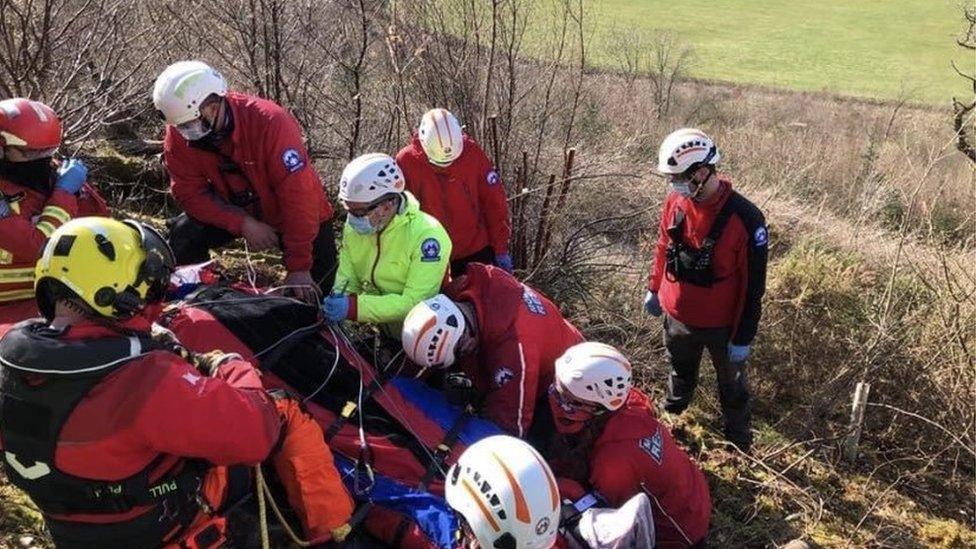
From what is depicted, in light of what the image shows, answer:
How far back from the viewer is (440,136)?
188 inches

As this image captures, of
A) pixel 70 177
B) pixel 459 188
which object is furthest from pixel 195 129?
pixel 459 188

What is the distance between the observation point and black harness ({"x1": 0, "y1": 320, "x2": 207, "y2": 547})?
2230 millimetres

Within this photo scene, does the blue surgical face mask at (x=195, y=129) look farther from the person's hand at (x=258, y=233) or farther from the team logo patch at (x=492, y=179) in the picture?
the team logo patch at (x=492, y=179)

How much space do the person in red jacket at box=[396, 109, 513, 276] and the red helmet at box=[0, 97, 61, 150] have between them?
6.89ft

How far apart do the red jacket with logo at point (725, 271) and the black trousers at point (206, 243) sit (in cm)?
223

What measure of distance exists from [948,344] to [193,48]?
6.56 metres

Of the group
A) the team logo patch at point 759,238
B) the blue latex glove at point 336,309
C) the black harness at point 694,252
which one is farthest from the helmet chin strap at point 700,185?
the blue latex glove at point 336,309

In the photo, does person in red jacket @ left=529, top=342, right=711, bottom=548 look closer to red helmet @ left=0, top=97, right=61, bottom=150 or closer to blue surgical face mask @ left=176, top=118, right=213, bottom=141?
blue surgical face mask @ left=176, top=118, right=213, bottom=141

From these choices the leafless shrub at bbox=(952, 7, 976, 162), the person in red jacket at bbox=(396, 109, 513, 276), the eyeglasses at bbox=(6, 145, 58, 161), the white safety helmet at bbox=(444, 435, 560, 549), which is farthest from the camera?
the leafless shrub at bbox=(952, 7, 976, 162)

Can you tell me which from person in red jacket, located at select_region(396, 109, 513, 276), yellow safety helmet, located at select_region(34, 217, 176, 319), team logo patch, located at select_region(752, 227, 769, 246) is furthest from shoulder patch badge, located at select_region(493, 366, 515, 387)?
yellow safety helmet, located at select_region(34, 217, 176, 319)

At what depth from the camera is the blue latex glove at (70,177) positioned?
3828mm

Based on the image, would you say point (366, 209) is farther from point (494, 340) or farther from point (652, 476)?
point (652, 476)

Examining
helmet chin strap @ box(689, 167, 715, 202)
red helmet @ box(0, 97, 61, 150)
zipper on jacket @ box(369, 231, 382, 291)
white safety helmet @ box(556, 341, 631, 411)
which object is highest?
red helmet @ box(0, 97, 61, 150)

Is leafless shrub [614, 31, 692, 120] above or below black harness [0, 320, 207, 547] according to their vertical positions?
below
